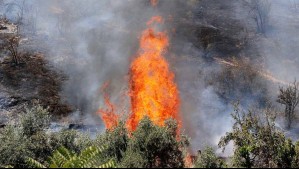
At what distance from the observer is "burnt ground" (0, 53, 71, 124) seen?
126 feet

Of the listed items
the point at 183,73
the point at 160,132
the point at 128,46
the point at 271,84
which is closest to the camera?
the point at 160,132

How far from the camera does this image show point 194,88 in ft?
141

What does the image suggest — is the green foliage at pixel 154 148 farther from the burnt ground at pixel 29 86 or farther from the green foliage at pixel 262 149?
the burnt ground at pixel 29 86

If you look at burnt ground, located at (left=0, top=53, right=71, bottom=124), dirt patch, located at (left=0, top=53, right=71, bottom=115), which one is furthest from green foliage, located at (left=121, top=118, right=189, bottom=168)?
dirt patch, located at (left=0, top=53, right=71, bottom=115)

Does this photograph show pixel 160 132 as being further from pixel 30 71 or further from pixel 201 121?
pixel 30 71

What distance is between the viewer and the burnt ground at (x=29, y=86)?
126ft

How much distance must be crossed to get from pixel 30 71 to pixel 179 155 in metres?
29.8

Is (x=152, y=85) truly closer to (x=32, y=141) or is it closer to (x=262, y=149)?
(x=32, y=141)

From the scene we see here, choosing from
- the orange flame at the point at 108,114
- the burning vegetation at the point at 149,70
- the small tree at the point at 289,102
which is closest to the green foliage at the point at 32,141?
the burning vegetation at the point at 149,70

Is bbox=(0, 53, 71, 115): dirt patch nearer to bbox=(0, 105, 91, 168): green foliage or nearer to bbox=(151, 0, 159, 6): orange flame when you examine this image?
bbox=(0, 105, 91, 168): green foliage

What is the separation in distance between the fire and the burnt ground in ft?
24.4

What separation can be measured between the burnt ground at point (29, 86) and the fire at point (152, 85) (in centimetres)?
744

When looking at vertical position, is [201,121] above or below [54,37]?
below

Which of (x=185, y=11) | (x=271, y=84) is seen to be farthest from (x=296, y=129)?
(x=185, y=11)
